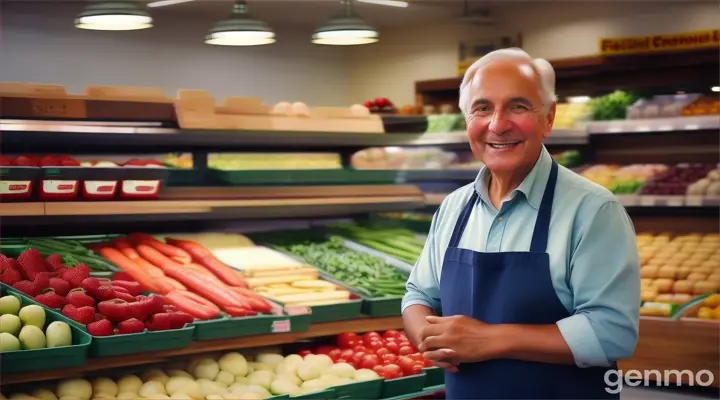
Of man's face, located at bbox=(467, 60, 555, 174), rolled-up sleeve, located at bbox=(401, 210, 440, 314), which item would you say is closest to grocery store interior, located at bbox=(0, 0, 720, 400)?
man's face, located at bbox=(467, 60, 555, 174)

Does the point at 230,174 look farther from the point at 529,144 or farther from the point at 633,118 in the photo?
the point at 633,118

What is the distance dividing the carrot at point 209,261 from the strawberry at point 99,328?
37.4 inches

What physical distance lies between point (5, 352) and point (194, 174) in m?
1.65

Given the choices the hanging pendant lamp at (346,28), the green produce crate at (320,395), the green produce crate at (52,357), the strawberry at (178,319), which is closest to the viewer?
the green produce crate at (52,357)

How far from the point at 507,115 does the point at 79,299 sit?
2.14 m

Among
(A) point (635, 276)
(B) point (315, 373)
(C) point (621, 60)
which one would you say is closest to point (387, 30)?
(C) point (621, 60)

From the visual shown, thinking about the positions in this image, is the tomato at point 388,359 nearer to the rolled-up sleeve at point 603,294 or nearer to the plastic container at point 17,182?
the plastic container at point 17,182

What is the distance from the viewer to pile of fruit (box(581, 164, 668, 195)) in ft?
24.4

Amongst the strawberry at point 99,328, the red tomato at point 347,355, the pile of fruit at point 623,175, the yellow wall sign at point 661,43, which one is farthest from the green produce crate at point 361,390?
the yellow wall sign at point 661,43

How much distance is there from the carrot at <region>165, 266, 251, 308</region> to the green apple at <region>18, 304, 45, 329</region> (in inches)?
34.7

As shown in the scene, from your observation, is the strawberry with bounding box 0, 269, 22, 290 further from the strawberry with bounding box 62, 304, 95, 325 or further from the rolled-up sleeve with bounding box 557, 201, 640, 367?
the rolled-up sleeve with bounding box 557, 201, 640, 367

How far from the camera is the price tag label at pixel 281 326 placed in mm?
4164

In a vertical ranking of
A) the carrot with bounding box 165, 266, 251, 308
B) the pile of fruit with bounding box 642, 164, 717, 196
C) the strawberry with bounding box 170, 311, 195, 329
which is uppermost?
the pile of fruit with bounding box 642, 164, 717, 196

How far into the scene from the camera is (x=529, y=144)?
233cm
